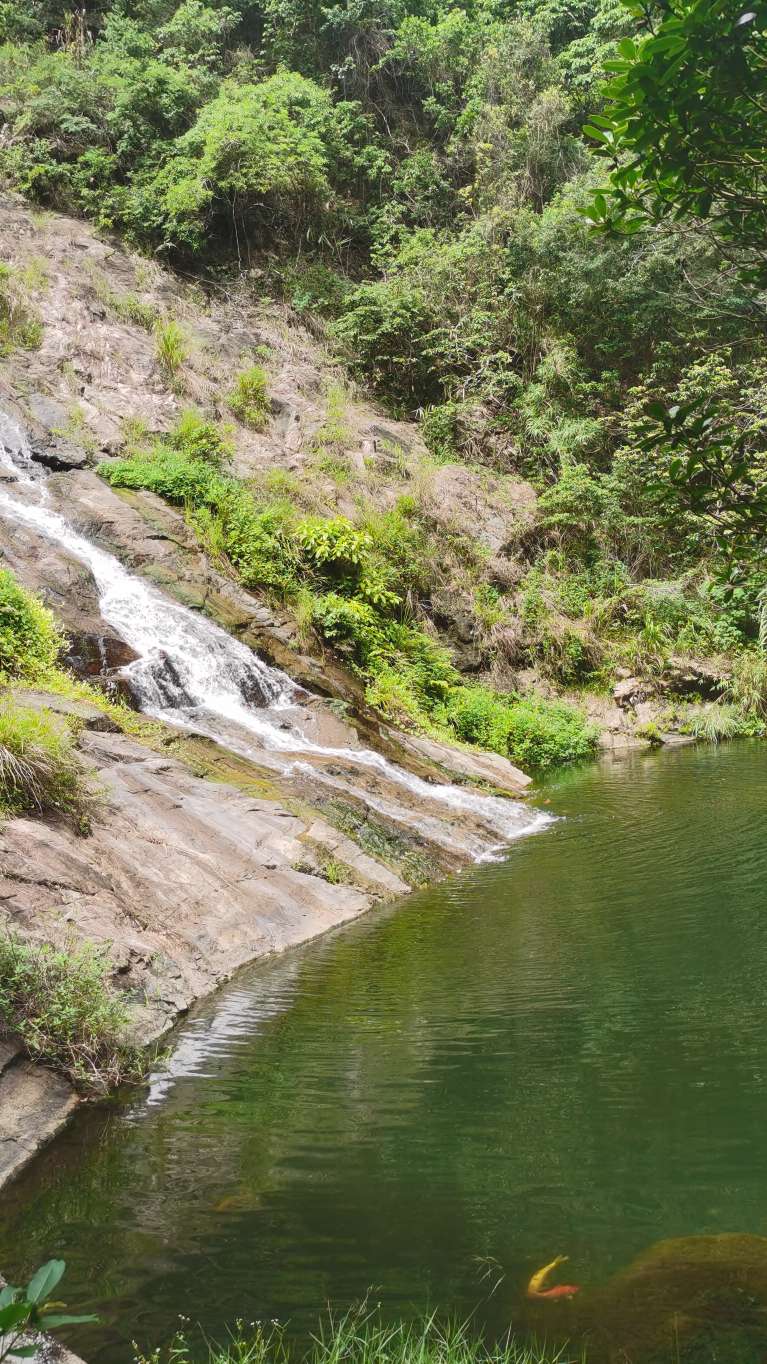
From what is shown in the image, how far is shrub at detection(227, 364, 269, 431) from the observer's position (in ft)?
69.8

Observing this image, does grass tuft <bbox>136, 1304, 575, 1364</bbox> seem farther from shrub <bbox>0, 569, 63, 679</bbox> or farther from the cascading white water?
shrub <bbox>0, 569, 63, 679</bbox>

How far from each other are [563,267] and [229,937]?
855 inches

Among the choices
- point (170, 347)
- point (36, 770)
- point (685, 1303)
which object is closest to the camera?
point (685, 1303)

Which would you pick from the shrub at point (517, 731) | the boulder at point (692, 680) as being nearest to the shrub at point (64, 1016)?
the shrub at point (517, 731)

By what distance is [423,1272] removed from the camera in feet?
11.0

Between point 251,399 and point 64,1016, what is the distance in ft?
61.2

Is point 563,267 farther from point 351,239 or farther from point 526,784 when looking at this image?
point 526,784

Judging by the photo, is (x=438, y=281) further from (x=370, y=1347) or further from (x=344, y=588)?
(x=370, y=1347)

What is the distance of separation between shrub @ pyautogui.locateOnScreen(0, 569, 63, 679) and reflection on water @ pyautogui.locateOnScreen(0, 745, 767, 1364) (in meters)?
5.71

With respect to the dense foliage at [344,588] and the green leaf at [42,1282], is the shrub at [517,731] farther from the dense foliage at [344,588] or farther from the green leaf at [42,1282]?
the green leaf at [42,1282]

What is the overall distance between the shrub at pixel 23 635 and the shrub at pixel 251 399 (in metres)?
10.4

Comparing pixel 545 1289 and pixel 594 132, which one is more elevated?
pixel 594 132

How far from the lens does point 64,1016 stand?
16.5 ft

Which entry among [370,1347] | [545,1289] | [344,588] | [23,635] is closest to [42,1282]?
[370,1347]
